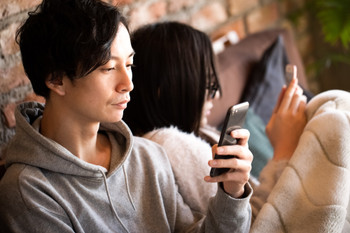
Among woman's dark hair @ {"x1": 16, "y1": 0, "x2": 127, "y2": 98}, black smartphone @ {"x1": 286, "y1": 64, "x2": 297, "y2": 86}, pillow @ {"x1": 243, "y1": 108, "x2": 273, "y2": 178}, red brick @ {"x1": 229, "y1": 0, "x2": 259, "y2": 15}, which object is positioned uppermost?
woman's dark hair @ {"x1": 16, "y1": 0, "x2": 127, "y2": 98}

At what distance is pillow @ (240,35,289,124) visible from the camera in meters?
1.78

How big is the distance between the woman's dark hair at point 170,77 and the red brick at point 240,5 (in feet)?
3.08

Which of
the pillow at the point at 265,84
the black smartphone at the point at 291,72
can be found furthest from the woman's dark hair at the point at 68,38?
the pillow at the point at 265,84

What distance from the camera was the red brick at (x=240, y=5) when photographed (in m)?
2.30

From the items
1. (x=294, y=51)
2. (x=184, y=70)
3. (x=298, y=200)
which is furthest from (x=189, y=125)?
(x=294, y=51)

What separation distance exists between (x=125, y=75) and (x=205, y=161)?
39 centimetres

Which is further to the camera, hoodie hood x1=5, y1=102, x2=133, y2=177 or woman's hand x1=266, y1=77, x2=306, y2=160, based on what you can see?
woman's hand x1=266, y1=77, x2=306, y2=160

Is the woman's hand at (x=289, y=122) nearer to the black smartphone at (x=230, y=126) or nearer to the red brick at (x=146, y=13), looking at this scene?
the black smartphone at (x=230, y=126)

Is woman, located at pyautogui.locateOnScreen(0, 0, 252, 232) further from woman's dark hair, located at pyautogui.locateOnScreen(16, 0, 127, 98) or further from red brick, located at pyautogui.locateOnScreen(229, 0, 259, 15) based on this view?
red brick, located at pyautogui.locateOnScreen(229, 0, 259, 15)

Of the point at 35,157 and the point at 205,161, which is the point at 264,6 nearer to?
the point at 205,161

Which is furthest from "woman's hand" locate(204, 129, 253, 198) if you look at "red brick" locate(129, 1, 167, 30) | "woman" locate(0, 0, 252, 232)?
"red brick" locate(129, 1, 167, 30)

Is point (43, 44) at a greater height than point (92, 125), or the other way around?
point (43, 44)

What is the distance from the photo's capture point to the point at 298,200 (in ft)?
4.05

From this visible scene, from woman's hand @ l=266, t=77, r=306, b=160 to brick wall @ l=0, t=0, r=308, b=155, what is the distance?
61cm
